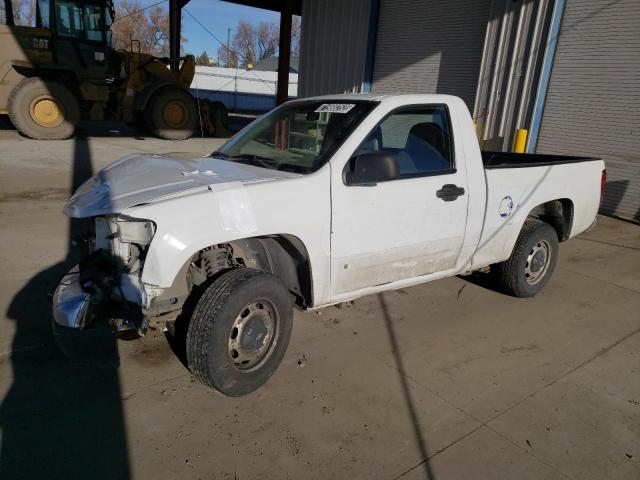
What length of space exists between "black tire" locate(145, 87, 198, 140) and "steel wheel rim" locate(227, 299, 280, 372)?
46.3ft

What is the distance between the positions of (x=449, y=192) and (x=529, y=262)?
5.23 feet

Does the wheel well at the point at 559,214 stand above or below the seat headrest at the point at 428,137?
below

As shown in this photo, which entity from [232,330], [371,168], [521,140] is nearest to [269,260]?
[232,330]

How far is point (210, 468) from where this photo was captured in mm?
2604

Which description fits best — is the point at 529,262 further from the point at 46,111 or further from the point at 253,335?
the point at 46,111

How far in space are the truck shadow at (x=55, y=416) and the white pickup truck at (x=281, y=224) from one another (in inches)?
13.7

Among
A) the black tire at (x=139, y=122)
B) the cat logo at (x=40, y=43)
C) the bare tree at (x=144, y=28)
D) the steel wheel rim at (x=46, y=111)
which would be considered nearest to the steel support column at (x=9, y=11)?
the cat logo at (x=40, y=43)

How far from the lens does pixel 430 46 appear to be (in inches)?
493

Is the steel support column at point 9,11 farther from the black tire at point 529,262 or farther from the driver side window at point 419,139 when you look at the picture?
the black tire at point 529,262

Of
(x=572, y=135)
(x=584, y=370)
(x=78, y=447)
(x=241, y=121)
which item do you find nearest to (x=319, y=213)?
(x=78, y=447)

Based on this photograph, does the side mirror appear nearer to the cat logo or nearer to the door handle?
the door handle

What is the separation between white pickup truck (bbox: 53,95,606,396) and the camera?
9.58 ft

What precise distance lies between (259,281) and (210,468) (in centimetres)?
107

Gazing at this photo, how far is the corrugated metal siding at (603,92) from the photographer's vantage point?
8.88 metres
